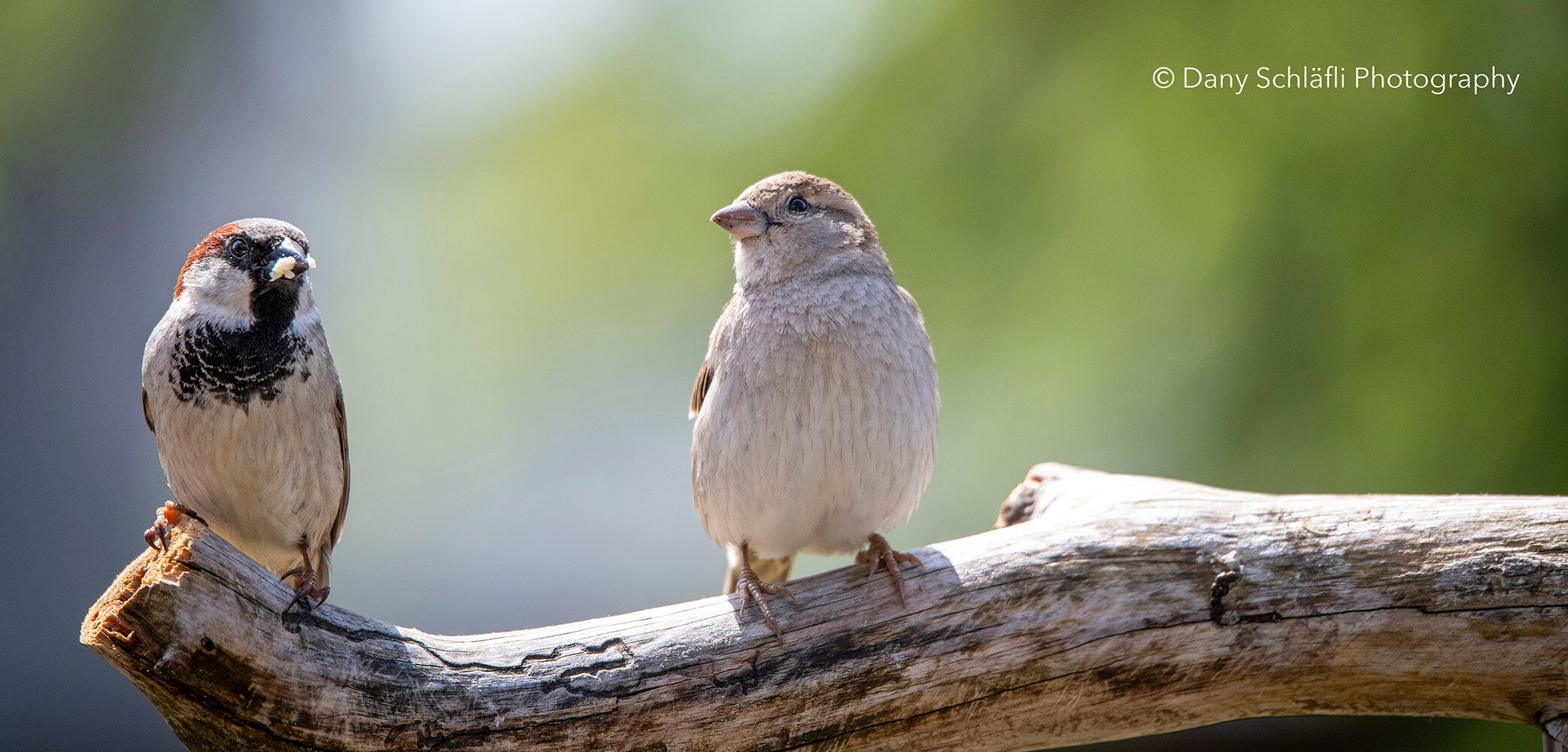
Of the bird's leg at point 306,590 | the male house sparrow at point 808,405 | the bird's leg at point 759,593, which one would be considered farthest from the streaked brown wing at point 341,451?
the bird's leg at point 759,593

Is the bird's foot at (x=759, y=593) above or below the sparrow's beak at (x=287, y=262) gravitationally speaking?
below

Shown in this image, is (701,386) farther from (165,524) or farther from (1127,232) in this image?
(1127,232)

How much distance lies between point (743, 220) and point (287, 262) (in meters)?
1.26

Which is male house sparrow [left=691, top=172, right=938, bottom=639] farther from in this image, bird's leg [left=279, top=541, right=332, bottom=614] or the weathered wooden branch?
bird's leg [left=279, top=541, right=332, bottom=614]

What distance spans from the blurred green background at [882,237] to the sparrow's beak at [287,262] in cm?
208

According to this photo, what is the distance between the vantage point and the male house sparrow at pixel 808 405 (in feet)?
8.59

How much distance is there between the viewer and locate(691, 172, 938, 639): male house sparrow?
2.62m

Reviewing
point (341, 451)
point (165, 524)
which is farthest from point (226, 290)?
point (165, 524)

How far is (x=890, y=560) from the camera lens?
2523 millimetres

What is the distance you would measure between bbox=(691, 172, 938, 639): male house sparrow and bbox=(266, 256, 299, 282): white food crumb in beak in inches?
44.6

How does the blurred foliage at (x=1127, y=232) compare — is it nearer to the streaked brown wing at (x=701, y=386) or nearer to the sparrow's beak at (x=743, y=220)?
the streaked brown wing at (x=701, y=386)

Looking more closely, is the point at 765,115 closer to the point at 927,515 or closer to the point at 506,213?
the point at 506,213

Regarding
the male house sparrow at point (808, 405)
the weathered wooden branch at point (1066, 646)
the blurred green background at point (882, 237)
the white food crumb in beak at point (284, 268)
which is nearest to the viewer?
the weathered wooden branch at point (1066, 646)

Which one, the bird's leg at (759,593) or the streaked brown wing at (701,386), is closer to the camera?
the bird's leg at (759,593)
